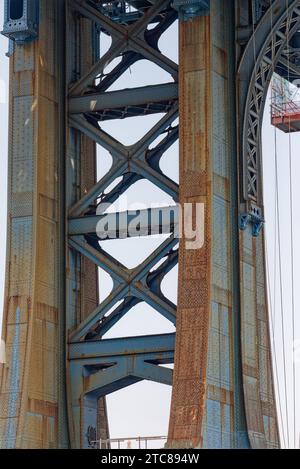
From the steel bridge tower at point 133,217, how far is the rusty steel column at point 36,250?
0.13 feet

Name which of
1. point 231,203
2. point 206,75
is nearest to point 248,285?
point 231,203

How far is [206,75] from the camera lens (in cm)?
4688

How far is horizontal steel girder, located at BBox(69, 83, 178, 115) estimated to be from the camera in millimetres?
48875

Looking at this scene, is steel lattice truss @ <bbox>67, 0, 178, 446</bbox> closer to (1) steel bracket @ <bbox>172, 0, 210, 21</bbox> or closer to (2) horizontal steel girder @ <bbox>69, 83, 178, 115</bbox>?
(2) horizontal steel girder @ <bbox>69, 83, 178, 115</bbox>

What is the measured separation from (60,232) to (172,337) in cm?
370

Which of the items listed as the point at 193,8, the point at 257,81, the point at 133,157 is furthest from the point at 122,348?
the point at 193,8

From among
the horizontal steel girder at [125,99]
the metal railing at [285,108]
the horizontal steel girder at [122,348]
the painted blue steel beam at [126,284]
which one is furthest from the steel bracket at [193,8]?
the horizontal steel girder at [122,348]

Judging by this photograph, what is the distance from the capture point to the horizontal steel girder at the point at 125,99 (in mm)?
48875

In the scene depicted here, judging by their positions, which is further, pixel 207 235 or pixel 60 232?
pixel 60 232

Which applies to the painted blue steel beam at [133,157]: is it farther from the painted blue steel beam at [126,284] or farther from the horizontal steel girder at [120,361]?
the horizontal steel girder at [120,361]

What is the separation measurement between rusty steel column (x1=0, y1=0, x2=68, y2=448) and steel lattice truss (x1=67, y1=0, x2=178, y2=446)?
1.79 feet

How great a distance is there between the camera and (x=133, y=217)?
160 ft

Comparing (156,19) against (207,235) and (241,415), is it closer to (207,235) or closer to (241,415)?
(207,235)

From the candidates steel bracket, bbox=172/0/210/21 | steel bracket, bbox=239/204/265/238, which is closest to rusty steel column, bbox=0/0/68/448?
steel bracket, bbox=172/0/210/21
